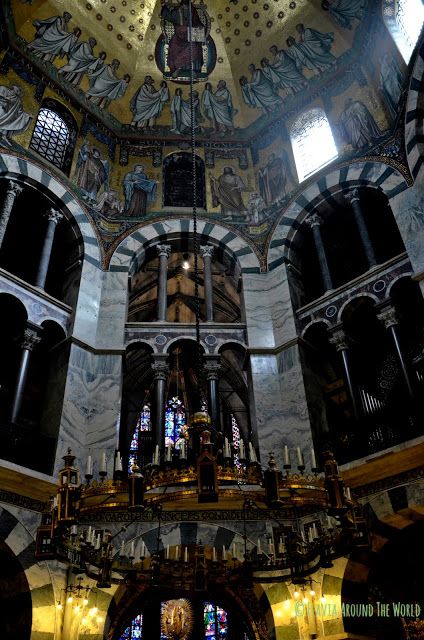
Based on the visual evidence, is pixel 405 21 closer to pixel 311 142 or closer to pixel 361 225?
pixel 311 142

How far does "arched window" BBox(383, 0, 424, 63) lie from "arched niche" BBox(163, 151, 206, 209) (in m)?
6.42

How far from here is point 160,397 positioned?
40.1 ft

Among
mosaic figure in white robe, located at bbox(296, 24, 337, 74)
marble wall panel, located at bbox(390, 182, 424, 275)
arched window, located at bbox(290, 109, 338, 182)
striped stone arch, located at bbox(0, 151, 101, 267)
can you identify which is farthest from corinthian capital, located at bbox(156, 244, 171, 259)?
mosaic figure in white robe, located at bbox(296, 24, 337, 74)

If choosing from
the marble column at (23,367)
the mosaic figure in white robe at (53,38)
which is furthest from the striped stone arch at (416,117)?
the mosaic figure in white robe at (53,38)

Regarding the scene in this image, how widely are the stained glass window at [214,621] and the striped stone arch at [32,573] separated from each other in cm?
557

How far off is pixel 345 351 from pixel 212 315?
358cm

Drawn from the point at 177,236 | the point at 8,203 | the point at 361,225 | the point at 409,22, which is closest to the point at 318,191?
the point at 361,225

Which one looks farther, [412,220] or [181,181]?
[181,181]

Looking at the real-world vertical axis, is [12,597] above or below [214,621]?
above

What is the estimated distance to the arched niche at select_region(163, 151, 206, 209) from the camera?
16189mm

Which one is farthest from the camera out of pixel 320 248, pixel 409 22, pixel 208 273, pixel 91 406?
pixel 208 273

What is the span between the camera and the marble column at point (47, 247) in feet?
41.6

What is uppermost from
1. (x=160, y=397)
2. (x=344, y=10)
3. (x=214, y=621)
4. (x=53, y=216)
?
(x=344, y=10)

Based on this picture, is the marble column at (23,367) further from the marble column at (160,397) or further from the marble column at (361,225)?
the marble column at (361,225)
